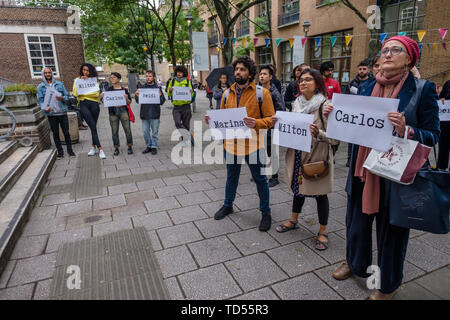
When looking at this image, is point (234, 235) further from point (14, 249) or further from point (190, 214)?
point (14, 249)

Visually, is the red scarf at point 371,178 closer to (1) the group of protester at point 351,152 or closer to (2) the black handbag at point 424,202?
(1) the group of protester at point 351,152

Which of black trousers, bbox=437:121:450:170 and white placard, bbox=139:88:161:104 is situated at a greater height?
white placard, bbox=139:88:161:104

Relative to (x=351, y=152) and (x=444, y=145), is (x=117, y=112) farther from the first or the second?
(x=444, y=145)

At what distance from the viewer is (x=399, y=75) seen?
212 cm

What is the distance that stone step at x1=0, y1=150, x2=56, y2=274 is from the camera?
3.24 meters

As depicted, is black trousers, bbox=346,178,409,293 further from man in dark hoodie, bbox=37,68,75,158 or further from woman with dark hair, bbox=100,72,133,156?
man in dark hoodie, bbox=37,68,75,158

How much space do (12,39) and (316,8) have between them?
69.2ft

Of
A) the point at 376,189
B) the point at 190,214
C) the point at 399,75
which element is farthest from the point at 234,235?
the point at 399,75

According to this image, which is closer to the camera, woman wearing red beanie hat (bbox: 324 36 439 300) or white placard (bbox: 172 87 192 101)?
woman wearing red beanie hat (bbox: 324 36 439 300)

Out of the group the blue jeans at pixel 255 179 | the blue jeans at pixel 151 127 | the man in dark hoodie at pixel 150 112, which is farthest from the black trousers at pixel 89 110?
the blue jeans at pixel 255 179

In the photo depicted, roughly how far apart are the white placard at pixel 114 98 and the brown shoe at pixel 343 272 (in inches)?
239

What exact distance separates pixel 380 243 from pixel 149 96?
6232 millimetres

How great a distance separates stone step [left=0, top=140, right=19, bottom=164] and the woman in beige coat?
522 cm

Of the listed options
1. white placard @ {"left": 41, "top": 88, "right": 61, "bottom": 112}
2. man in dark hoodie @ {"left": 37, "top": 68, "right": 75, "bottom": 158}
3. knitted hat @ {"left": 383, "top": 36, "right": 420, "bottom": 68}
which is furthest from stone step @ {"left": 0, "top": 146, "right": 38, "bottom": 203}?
knitted hat @ {"left": 383, "top": 36, "right": 420, "bottom": 68}
